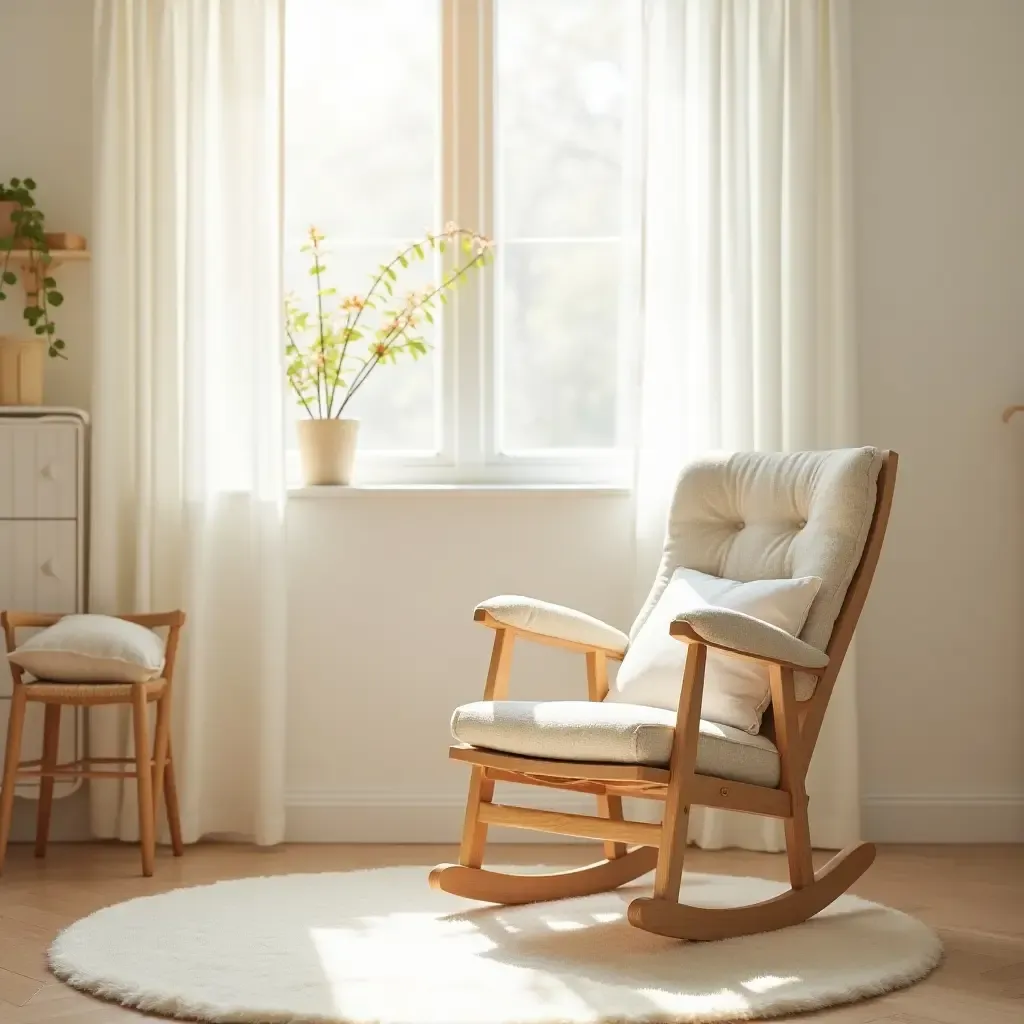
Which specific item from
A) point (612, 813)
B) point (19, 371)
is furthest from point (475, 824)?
point (19, 371)

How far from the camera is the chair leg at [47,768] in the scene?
354 centimetres

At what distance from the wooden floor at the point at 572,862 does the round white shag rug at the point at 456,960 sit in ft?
0.19

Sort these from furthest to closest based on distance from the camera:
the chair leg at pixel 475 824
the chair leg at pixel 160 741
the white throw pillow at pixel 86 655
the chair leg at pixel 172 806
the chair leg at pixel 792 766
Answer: the chair leg at pixel 172 806
the chair leg at pixel 160 741
the white throw pillow at pixel 86 655
the chair leg at pixel 475 824
the chair leg at pixel 792 766

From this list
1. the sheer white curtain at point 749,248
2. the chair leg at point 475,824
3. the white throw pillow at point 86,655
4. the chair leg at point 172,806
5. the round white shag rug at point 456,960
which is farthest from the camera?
the sheer white curtain at point 749,248

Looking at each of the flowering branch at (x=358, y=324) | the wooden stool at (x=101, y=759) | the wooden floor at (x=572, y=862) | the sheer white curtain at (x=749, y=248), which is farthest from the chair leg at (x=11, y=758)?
the sheer white curtain at (x=749, y=248)

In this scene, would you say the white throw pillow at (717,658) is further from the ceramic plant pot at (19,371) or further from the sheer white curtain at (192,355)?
the ceramic plant pot at (19,371)

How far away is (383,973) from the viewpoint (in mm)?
2418

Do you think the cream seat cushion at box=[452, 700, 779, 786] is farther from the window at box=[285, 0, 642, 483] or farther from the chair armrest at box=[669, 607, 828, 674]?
the window at box=[285, 0, 642, 483]

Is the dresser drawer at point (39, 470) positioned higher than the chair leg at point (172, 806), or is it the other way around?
the dresser drawer at point (39, 470)

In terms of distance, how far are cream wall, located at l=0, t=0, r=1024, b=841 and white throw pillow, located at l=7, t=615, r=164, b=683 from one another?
570 mm

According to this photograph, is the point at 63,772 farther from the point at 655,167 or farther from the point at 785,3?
the point at 785,3

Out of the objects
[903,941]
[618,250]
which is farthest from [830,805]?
[618,250]

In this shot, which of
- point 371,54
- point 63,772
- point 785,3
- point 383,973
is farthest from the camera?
point 371,54

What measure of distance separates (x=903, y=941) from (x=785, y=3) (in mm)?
2316
